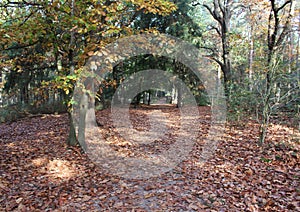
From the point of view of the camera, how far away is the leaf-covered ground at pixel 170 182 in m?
3.65

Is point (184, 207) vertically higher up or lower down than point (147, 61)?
lower down

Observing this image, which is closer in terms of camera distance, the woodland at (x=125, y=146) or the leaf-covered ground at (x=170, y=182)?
the leaf-covered ground at (x=170, y=182)

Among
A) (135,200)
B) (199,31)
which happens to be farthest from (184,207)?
(199,31)

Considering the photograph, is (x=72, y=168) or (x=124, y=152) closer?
(x=72, y=168)

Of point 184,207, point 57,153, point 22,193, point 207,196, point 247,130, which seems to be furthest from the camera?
point 247,130

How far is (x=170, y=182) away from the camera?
447cm

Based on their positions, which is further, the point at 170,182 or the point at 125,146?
the point at 125,146

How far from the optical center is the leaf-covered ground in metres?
3.65

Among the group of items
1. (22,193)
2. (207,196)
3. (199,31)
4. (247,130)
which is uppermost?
(199,31)

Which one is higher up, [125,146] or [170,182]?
[125,146]

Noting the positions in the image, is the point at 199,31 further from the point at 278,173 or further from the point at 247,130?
the point at 278,173

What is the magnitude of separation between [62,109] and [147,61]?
21.8 feet

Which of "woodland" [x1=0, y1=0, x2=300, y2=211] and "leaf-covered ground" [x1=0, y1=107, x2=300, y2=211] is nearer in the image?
"leaf-covered ground" [x1=0, y1=107, x2=300, y2=211]

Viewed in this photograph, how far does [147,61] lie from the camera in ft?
48.3
